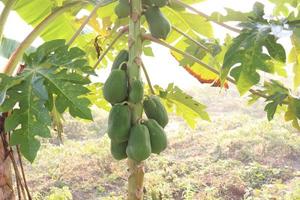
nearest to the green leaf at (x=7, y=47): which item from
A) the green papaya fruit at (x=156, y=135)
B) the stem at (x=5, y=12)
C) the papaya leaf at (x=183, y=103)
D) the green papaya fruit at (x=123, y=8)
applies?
the stem at (x=5, y=12)

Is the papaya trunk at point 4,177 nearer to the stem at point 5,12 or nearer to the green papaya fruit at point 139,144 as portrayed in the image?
the stem at point 5,12

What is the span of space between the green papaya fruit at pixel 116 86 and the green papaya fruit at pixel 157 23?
192 millimetres

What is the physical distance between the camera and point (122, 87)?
1.31m

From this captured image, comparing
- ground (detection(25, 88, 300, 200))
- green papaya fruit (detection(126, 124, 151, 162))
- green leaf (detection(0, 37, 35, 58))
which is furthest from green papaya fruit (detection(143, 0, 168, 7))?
ground (detection(25, 88, 300, 200))

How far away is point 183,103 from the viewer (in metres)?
1.91

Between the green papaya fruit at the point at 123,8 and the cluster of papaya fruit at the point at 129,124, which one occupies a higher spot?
the green papaya fruit at the point at 123,8

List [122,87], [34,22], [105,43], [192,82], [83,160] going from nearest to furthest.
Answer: [122,87]
[105,43]
[34,22]
[83,160]
[192,82]

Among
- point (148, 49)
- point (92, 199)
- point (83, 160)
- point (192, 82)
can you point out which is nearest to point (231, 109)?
point (192, 82)

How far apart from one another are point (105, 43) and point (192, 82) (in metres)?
6.21

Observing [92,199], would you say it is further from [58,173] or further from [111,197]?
[58,173]

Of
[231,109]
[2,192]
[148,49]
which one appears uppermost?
[148,49]

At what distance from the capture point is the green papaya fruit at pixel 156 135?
130 centimetres

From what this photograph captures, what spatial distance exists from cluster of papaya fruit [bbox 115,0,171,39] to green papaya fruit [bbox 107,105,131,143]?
0.28 meters

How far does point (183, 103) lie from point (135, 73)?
61cm
